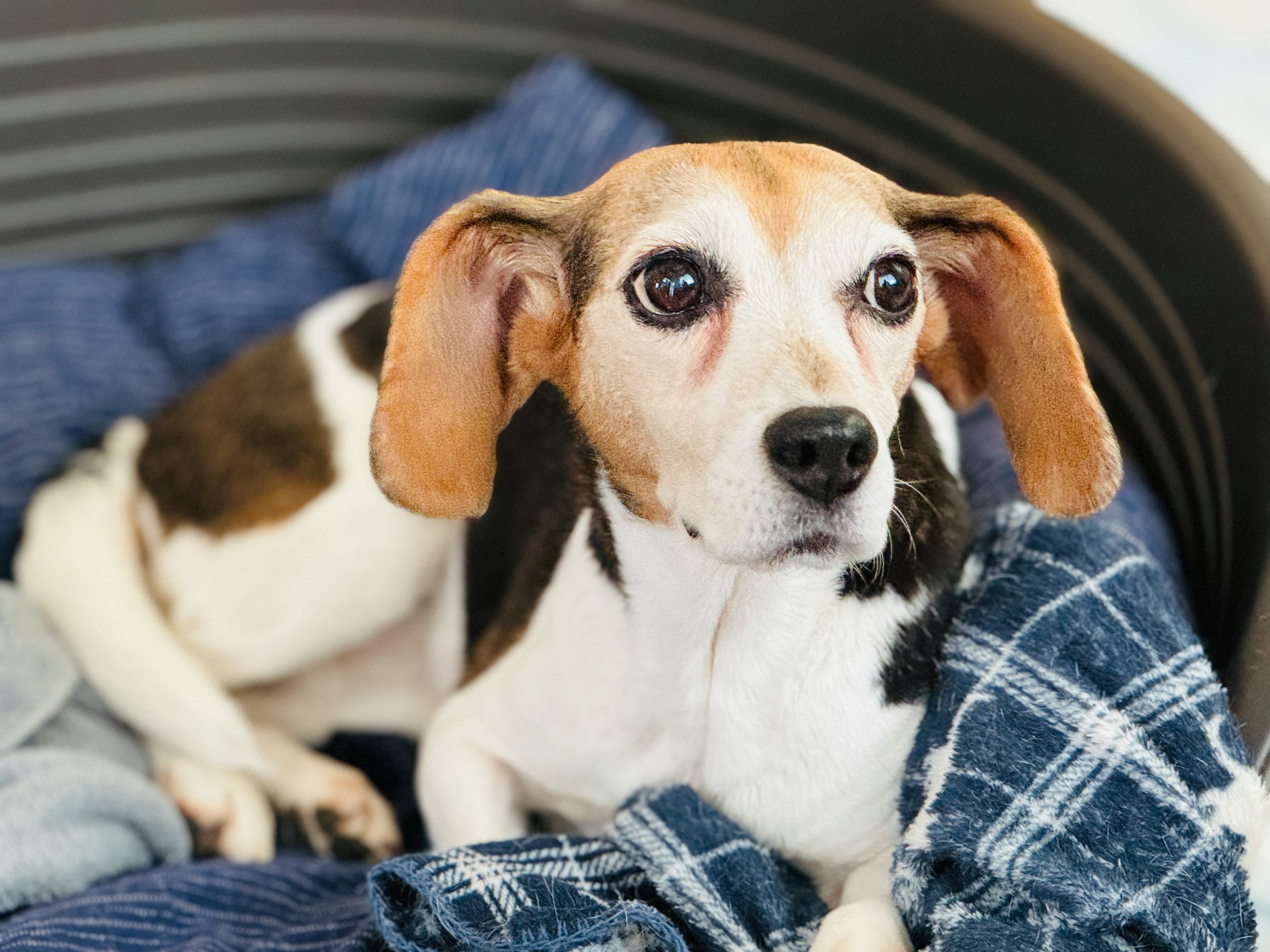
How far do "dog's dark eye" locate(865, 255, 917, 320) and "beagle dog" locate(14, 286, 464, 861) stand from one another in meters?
0.97

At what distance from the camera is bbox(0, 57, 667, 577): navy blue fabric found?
97.5 inches

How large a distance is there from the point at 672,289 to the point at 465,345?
0.27 m

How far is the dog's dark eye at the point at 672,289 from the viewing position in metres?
1.21

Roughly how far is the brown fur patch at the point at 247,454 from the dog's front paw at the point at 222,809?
0.40 m

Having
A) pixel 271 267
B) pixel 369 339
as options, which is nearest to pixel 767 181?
pixel 369 339

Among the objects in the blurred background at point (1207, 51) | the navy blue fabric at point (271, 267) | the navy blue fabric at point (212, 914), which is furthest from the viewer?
the navy blue fabric at point (271, 267)

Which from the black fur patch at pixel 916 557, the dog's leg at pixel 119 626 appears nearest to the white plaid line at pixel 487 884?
the black fur patch at pixel 916 557

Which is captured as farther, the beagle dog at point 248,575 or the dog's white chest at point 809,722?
the beagle dog at point 248,575

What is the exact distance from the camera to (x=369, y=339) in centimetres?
202

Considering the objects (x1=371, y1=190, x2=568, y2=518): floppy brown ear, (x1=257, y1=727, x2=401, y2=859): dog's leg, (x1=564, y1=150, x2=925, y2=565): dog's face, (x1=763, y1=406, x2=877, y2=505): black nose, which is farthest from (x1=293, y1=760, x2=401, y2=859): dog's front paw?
(x1=763, y1=406, x2=877, y2=505): black nose

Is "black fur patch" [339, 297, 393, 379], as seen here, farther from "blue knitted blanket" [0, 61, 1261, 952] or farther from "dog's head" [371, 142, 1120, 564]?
"blue knitted blanket" [0, 61, 1261, 952]

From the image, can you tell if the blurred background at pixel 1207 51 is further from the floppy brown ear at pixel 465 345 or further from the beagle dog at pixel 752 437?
the floppy brown ear at pixel 465 345

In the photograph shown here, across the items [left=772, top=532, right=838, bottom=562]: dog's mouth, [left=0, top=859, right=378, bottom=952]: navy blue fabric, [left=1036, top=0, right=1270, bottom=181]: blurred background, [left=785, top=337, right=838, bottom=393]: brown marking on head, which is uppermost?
[left=1036, top=0, right=1270, bottom=181]: blurred background

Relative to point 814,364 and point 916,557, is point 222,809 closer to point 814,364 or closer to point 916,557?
point 916,557
